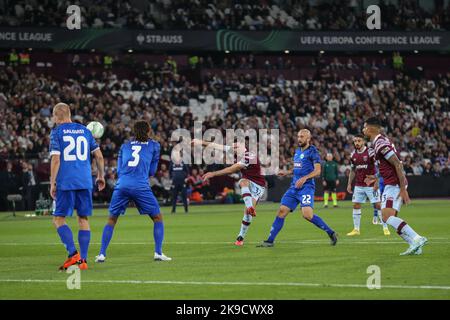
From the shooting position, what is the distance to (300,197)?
18922 mm

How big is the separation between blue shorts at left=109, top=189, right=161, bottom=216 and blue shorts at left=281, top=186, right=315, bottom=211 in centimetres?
403

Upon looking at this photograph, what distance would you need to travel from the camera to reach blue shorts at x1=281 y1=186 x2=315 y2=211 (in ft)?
61.7

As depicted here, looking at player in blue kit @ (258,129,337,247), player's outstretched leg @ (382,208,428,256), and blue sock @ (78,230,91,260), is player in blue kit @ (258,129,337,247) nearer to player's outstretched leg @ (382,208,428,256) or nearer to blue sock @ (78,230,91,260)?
player's outstretched leg @ (382,208,428,256)

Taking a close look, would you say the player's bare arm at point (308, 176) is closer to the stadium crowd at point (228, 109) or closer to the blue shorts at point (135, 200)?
the blue shorts at point (135, 200)

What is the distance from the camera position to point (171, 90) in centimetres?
4941

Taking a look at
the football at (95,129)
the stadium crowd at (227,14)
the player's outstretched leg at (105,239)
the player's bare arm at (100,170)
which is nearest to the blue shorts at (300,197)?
the player's outstretched leg at (105,239)

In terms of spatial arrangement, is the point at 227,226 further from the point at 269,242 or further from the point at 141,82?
the point at 141,82

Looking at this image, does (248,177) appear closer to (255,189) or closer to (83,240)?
(255,189)

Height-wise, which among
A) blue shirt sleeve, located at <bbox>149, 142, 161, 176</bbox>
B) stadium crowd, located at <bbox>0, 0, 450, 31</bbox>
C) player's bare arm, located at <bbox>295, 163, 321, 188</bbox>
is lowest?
player's bare arm, located at <bbox>295, 163, 321, 188</bbox>

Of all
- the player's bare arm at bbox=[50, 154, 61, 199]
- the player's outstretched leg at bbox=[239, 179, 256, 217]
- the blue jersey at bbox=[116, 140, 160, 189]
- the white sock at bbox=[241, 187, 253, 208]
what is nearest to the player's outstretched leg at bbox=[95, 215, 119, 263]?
the blue jersey at bbox=[116, 140, 160, 189]

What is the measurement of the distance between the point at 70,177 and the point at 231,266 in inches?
118

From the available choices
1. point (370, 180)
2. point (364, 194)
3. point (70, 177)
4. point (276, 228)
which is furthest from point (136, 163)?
point (364, 194)

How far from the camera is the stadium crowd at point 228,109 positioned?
137ft

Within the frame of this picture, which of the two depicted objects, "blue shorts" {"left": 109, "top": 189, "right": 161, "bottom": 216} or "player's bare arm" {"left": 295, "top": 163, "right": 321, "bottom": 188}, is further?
"player's bare arm" {"left": 295, "top": 163, "right": 321, "bottom": 188}
